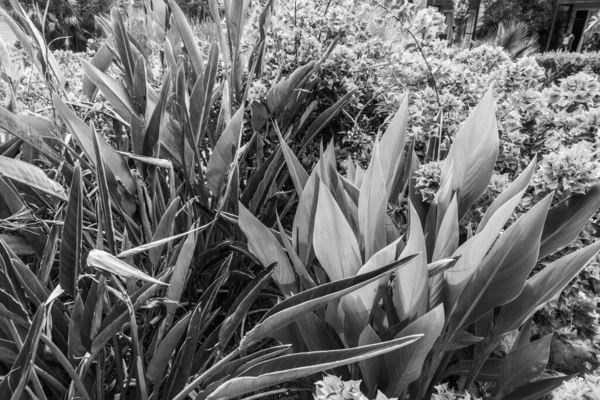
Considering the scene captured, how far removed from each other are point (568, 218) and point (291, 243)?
746mm

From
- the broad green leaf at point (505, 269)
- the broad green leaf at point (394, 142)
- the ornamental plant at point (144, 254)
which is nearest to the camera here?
the ornamental plant at point (144, 254)

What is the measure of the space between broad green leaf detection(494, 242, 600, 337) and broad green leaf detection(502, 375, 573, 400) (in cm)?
18

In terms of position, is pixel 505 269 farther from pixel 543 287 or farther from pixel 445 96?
pixel 445 96

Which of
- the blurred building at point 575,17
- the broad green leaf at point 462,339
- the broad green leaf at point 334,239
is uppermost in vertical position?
the blurred building at point 575,17

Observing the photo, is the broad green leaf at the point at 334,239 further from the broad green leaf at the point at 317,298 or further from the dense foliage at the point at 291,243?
the broad green leaf at the point at 317,298

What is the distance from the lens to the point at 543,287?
1051 mm

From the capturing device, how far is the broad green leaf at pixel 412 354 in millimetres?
897

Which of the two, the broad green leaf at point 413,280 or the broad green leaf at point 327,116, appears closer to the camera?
the broad green leaf at point 413,280

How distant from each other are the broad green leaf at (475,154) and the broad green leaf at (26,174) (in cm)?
100

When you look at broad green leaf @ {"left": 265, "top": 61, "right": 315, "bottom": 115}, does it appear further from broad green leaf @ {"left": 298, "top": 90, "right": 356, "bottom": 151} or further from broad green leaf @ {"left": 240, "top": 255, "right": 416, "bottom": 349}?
broad green leaf @ {"left": 240, "top": 255, "right": 416, "bottom": 349}

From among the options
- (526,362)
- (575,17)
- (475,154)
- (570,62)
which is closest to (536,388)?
(526,362)

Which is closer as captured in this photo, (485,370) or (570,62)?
(485,370)

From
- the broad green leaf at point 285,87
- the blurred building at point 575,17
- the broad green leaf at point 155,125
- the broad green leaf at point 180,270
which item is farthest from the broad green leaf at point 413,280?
the blurred building at point 575,17

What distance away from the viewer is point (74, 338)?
931 millimetres
